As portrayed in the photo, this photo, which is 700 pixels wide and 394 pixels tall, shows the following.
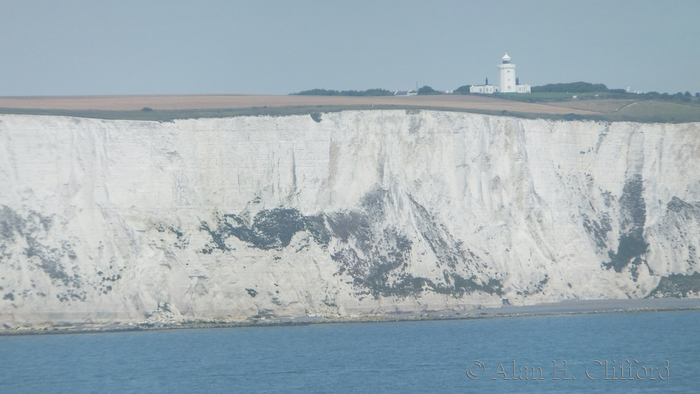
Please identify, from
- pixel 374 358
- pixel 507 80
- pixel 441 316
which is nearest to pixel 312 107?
pixel 441 316

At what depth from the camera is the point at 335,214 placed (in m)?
47.8

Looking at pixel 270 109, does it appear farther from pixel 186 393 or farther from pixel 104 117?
pixel 186 393

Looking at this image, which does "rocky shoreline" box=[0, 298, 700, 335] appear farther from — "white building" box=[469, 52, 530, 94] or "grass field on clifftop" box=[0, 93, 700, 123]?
"white building" box=[469, 52, 530, 94]

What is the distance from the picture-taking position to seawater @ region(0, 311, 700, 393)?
3209 cm

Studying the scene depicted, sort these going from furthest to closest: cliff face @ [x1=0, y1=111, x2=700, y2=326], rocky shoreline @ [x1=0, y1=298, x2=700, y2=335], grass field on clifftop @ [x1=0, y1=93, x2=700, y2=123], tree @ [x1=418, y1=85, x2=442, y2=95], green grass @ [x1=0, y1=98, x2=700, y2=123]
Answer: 1. tree @ [x1=418, y1=85, x2=442, y2=95]
2. grass field on clifftop @ [x1=0, y1=93, x2=700, y2=123]
3. green grass @ [x1=0, y1=98, x2=700, y2=123]
4. cliff face @ [x1=0, y1=111, x2=700, y2=326]
5. rocky shoreline @ [x1=0, y1=298, x2=700, y2=335]

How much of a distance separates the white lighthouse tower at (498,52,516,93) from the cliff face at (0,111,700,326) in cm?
2389

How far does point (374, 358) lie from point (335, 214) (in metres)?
13.2

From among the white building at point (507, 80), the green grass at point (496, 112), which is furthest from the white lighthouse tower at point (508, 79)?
the green grass at point (496, 112)

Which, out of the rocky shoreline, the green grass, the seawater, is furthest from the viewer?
the green grass

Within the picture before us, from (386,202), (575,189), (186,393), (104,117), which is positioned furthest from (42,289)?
(575,189)

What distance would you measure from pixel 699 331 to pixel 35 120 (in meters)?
32.1

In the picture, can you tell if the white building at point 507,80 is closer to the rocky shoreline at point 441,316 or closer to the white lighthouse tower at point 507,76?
the white lighthouse tower at point 507,76

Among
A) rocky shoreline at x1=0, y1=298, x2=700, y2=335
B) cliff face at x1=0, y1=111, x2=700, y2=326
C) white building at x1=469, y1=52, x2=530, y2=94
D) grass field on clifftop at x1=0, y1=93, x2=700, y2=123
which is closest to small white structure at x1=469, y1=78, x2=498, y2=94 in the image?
white building at x1=469, y1=52, x2=530, y2=94

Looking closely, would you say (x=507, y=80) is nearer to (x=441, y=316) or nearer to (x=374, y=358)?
(x=441, y=316)
